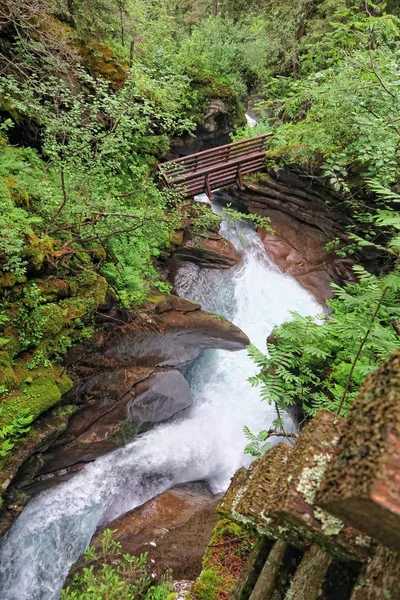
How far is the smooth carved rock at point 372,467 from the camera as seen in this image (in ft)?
2.35

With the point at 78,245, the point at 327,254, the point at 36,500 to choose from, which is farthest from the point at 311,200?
the point at 36,500

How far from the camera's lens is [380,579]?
105 centimetres

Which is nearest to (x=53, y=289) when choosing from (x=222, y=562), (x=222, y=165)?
(x=222, y=562)

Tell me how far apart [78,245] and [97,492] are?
4.86 m

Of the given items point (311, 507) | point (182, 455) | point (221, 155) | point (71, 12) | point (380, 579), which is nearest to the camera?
point (380, 579)

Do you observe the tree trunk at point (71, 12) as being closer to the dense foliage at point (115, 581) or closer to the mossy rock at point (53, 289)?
the mossy rock at point (53, 289)

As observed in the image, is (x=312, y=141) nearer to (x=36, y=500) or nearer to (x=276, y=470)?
(x=276, y=470)

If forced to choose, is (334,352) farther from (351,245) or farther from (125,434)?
(125,434)

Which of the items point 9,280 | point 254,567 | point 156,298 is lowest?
point 254,567

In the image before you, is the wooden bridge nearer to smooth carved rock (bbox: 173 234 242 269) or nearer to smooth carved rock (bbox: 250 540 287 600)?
smooth carved rock (bbox: 173 234 242 269)

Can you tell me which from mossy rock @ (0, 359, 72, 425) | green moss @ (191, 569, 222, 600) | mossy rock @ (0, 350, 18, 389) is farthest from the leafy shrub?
mossy rock @ (0, 350, 18, 389)

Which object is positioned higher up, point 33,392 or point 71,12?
point 71,12

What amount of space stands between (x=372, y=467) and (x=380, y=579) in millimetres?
608

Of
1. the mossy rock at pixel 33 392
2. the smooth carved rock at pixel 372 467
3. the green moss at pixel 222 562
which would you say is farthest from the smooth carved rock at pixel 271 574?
the mossy rock at pixel 33 392
